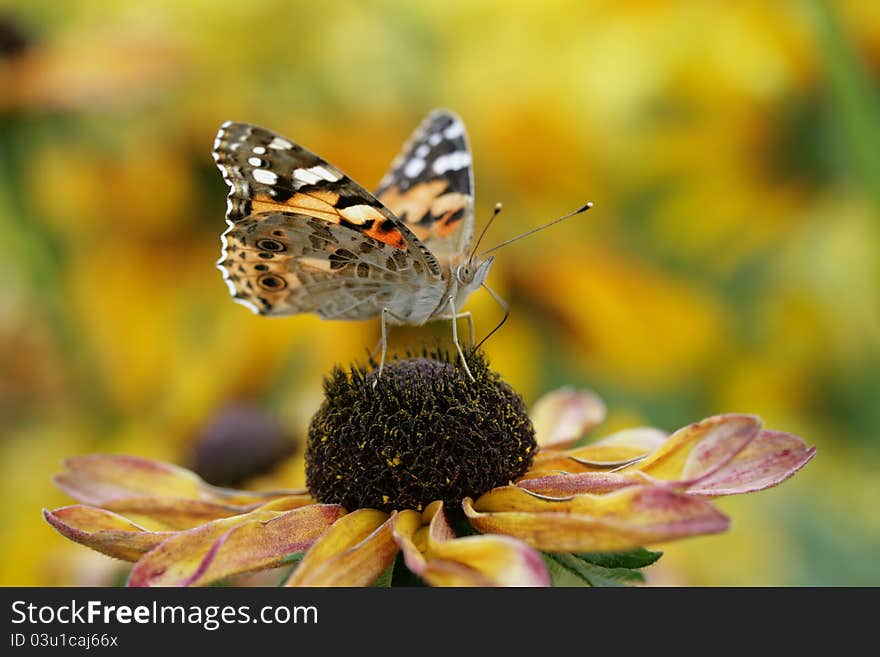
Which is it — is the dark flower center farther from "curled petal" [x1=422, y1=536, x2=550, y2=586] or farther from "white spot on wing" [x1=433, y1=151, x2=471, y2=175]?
"white spot on wing" [x1=433, y1=151, x2=471, y2=175]

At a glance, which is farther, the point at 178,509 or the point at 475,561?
the point at 178,509

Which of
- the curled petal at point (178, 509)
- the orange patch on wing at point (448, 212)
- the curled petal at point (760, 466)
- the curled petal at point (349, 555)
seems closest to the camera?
the curled petal at point (349, 555)

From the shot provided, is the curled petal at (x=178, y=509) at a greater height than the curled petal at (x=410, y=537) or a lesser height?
greater

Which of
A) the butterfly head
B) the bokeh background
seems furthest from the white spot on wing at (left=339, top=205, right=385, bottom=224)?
the bokeh background

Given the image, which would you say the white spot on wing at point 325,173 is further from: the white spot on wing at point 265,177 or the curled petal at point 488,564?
the curled petal at point 488,564

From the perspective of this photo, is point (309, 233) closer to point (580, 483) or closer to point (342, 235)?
point (342, 235)

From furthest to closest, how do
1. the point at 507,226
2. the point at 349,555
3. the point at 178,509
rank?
1. the point at 507,226
2. the point at 178,509
3. the point at 349,555

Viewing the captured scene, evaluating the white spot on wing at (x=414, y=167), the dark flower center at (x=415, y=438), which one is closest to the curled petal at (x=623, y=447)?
the dark flower center at (x=415, y=438)

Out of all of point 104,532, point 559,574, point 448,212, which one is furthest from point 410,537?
point 448,212
